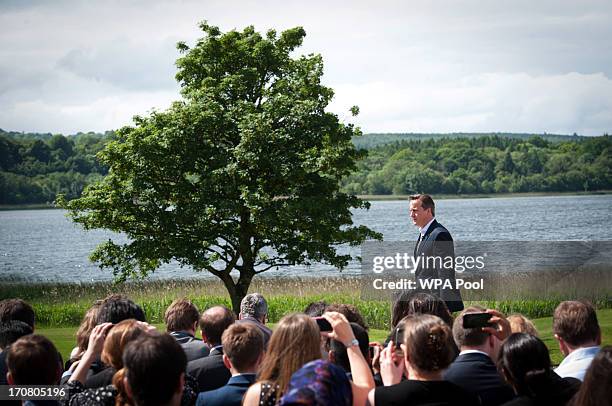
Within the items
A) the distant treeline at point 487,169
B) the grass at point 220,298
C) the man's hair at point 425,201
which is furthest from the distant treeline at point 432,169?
the man's hair at point 425,201

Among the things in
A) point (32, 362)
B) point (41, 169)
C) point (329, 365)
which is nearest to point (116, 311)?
point (32, 362)

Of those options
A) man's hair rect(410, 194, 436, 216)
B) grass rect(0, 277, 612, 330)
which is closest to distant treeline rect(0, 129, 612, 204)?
grass rect(0, 277, 612, 330)

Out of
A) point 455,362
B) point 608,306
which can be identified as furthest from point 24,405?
point 608,306

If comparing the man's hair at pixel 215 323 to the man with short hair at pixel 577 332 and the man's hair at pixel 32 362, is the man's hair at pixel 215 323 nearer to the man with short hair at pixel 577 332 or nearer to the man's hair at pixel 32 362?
the man's hair at pixel 32 362

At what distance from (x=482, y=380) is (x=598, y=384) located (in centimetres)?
192

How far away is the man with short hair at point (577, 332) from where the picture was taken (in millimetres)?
6008

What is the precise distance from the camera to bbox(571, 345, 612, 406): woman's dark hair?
12.8 feet

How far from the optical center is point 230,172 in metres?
20.5

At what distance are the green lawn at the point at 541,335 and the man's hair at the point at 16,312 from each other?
721 centimetres

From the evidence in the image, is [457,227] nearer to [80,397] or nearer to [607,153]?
[607,153]

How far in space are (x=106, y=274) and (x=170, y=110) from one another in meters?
42.4

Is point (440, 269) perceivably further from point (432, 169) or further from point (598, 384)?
point (432, 169)

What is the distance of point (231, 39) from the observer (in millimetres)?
22344

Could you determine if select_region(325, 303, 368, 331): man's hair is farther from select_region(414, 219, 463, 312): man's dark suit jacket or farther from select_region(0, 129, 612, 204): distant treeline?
select_region(0, 129, 612, 204): distant treeline
